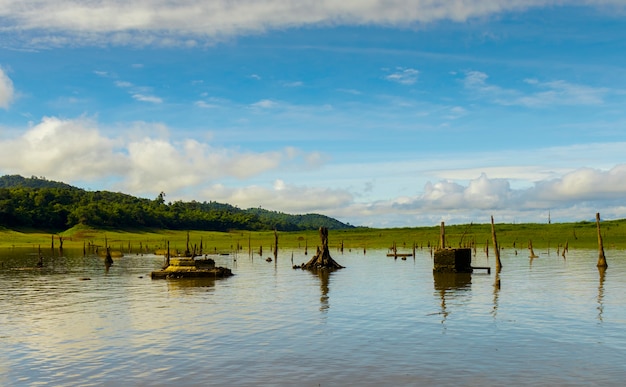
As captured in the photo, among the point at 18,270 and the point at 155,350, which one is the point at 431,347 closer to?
the point at 155,350

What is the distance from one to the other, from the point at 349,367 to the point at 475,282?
Result: 107ft

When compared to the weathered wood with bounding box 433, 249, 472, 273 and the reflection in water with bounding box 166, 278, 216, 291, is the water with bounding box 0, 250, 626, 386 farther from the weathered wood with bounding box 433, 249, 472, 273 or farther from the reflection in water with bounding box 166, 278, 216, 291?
the weathered wood with bounding box 433, 249, 472, 273

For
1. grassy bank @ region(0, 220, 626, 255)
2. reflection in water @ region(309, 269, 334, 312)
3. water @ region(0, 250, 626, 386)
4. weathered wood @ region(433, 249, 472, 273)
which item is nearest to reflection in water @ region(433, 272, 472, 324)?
water @ region(0, 250, 626, 386)

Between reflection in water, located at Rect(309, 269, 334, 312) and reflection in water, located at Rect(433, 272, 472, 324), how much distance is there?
6.97 meters

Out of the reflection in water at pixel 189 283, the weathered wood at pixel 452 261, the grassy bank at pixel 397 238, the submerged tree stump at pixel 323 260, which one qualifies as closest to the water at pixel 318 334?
the reflection in water at pixel 189 283

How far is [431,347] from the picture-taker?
23062mm

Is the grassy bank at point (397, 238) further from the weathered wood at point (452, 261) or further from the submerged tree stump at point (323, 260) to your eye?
the weathered wood at point (452, 261)

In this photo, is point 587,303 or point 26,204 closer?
point 587,303

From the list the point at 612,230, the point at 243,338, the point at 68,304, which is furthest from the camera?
the point at 612,230

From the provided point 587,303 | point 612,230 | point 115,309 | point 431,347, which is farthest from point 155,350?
point 612,230

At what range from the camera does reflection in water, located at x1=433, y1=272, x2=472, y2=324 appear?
4081 cm

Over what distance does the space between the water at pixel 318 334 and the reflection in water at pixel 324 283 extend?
252 millimetres

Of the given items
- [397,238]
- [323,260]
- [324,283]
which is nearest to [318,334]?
[324,283]

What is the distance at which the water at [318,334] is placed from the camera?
1917cm
